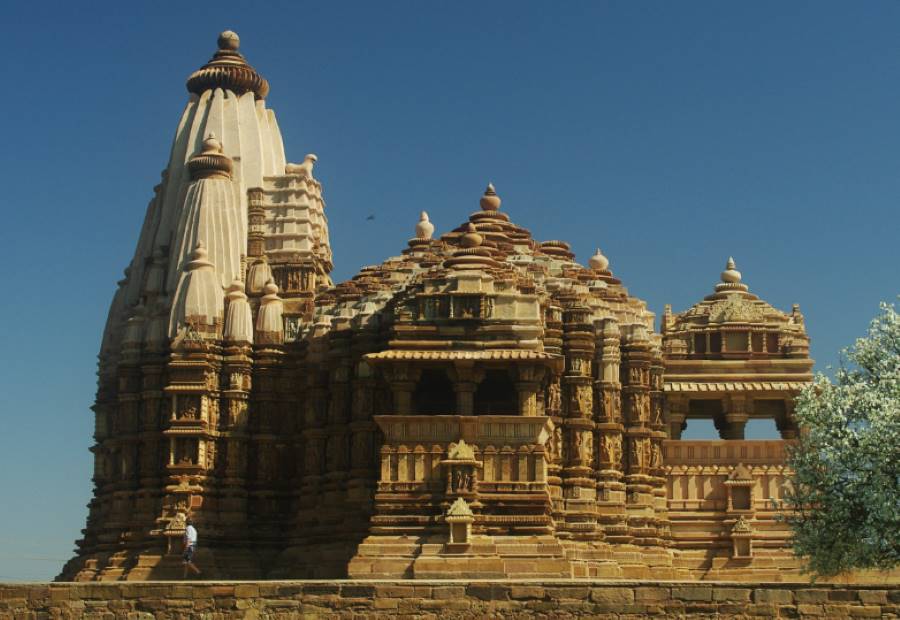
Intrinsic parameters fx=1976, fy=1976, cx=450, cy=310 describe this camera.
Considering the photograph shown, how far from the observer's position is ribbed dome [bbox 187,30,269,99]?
6625 cm

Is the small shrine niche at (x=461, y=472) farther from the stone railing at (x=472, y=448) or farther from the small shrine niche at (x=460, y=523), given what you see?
the small shrine niche at (x=460, y=523)

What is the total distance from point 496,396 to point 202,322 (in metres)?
9.85

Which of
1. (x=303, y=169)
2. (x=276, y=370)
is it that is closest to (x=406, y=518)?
(x=276, y=370)

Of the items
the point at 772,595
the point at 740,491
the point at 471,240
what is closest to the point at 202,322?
the point at 471,240

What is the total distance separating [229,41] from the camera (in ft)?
220

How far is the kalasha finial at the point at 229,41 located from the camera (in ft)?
219

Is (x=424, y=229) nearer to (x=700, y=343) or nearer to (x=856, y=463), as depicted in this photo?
(x=700, y=343)

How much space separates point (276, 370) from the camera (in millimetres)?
58719

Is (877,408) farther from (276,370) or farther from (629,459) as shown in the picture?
(276,370)

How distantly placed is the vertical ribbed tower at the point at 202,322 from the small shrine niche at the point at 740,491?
1395 cm

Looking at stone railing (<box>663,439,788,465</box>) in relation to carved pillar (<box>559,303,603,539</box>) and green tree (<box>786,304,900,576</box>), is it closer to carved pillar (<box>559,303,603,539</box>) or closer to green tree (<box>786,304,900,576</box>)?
carved pillar (<box>559,303,603,539</box>)

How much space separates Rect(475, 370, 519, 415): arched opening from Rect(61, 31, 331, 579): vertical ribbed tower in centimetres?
792

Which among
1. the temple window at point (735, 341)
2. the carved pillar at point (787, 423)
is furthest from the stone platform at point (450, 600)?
the temple window at point (735, 341)

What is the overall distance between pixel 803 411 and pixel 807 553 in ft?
9.80
